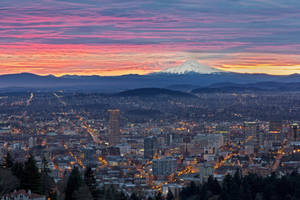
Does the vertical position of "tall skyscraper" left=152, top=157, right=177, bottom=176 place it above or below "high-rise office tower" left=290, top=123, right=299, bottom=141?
below

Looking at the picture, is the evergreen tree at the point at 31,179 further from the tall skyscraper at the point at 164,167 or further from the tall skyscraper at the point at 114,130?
the tall skyscraper at the point at 114,130

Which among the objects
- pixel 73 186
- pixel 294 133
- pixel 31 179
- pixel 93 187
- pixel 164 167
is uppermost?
pixel 31 179

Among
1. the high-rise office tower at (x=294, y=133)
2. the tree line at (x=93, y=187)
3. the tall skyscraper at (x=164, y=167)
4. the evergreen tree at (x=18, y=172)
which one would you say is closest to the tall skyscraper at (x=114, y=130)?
the high-rise office tower at (x=294, y=133)

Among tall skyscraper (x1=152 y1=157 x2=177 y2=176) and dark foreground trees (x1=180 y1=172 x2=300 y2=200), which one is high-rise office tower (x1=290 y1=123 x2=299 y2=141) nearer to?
tall skyscraper (x1=152 y1=157 x2=177 y2=176)

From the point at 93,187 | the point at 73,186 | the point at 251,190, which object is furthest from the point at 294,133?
the point at 73,186

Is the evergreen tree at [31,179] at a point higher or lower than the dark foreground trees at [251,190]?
higher

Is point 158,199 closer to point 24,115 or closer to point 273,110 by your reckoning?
point 24,115

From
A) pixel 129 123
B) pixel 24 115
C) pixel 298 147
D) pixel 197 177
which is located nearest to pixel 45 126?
pixel 129 123

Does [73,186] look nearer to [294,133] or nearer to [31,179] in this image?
[31,179]

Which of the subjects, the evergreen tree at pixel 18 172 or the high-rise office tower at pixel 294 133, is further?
the high-rise office tower at pixel 294 133

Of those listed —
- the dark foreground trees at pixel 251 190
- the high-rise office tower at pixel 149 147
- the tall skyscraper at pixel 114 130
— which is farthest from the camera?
the tall skyscraper at pixel 114 130

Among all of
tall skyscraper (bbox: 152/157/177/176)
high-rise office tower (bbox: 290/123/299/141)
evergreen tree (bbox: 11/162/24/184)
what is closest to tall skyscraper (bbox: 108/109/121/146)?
high-rise office tower (bbox: 290/123/299/141)
